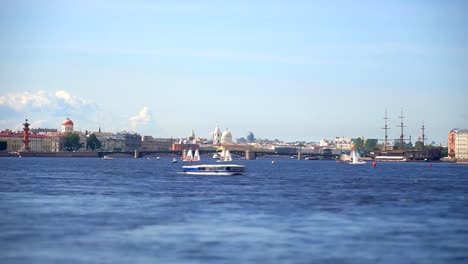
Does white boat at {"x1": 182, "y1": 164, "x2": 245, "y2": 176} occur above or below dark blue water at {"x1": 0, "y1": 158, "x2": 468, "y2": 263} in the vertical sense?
above

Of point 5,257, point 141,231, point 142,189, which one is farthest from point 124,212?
point 142,189

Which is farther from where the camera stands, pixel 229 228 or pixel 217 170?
pixel 217 170


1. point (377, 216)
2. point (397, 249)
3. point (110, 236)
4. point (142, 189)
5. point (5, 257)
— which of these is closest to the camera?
point (5, 257)

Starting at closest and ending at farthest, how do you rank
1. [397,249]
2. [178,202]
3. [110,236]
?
[397,249] < [110,236] < [178,202]

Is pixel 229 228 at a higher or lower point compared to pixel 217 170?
lower

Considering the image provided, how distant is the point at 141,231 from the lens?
112ft

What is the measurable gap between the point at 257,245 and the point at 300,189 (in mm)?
34800

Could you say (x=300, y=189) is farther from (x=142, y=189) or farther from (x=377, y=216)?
(x=377, y=216)

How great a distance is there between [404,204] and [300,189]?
16418 millimetres

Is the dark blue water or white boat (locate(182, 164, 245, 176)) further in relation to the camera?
white boat (locate(182, 164, 245, 176))

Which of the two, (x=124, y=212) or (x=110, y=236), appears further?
(x=124, y=212)

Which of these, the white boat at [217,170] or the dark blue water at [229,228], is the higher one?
the white boat at [217,170]

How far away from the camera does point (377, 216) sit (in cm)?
4138

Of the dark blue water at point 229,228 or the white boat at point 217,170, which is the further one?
the white boat at point 217,170
